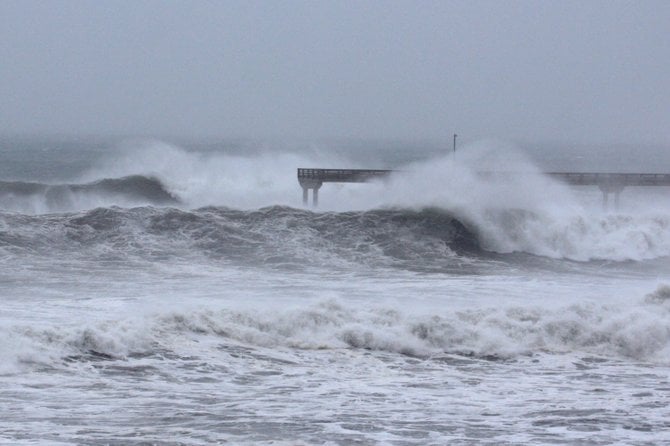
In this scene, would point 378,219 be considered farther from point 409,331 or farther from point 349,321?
point 409,331

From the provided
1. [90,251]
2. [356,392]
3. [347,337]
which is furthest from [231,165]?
[356,392]

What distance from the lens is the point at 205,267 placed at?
84.6 feet

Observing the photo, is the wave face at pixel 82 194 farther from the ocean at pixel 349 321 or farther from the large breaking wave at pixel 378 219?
the ocean at pixel 349 321

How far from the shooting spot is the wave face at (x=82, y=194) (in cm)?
3788

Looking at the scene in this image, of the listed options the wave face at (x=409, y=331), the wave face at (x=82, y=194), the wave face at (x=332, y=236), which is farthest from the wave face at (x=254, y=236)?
the wave face at (x=409, y=331)

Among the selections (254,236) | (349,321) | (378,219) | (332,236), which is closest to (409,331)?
(349,321)

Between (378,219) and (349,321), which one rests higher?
(378,219)

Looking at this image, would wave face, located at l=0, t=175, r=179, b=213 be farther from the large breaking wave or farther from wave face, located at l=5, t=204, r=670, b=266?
wave face, located at l=5, t=204, r=670, b=266

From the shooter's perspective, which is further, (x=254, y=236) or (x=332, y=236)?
(x=332, y=236)

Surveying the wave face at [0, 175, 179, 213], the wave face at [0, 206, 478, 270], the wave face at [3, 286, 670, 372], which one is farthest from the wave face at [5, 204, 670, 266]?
the wave face at [3, 286, 670, 372]

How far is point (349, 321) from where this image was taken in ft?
61.3

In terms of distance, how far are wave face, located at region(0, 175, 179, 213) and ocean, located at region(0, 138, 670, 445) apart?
1.78ft

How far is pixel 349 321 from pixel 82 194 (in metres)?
24.0

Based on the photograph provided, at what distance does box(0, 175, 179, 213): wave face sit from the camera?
37875 millimetres
